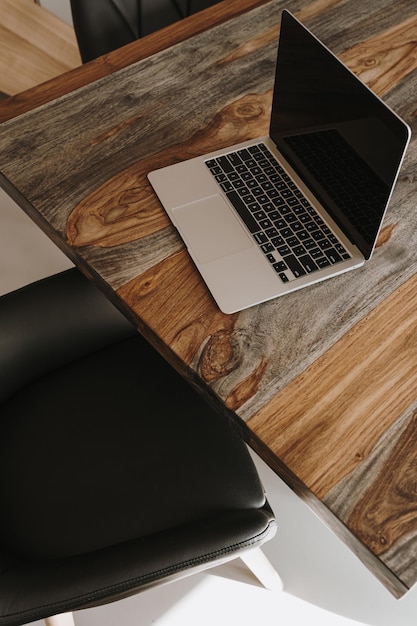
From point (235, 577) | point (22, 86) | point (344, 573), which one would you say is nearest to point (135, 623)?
point (235, 577)

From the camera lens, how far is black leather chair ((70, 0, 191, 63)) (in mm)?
1280

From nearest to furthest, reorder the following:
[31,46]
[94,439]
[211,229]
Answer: [211,229]
[94,439]
[31,46]

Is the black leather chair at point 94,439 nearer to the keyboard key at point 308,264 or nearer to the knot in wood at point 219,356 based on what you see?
the knot in wood at point 219,356

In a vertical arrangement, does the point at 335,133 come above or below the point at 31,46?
below

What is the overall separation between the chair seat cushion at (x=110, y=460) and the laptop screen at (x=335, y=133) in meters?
0.39

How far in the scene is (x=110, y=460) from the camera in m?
1.03

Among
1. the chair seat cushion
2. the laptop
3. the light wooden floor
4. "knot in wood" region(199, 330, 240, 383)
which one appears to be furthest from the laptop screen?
the light wooden floor

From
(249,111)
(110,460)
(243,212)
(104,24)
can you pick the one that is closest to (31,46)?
(104,24)

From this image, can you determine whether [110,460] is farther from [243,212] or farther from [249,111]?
[249,111]

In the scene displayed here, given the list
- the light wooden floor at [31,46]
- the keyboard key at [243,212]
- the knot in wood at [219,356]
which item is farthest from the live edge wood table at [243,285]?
the light wooden floor at [31,46]

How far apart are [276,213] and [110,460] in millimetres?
495

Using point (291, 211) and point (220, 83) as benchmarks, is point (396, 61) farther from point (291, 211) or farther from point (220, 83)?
point (291, 211)

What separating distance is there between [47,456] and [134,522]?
7.6 inches

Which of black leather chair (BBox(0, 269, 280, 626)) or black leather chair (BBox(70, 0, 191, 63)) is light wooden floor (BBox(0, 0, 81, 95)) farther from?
black leather chair (BBox(0, 269, 280, 626))
